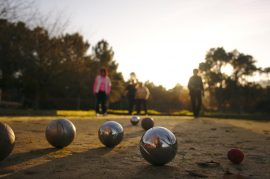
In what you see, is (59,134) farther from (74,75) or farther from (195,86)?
(74,75)

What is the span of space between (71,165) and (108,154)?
0.95 metres

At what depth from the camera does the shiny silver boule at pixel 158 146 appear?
3.70m

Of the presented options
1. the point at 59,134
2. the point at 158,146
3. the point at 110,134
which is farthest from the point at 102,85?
the point at 158,146

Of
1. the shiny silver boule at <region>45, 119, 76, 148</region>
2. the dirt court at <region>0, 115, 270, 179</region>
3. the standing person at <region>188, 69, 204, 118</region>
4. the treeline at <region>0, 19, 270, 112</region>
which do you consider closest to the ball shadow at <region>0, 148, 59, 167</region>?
the dirt court at <region>0, 115, 270, 179</region>

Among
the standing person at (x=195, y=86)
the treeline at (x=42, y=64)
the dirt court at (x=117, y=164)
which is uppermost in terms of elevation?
the treeline at (x=42, y=64)

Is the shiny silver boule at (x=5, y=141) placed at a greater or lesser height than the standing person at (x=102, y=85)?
lesser

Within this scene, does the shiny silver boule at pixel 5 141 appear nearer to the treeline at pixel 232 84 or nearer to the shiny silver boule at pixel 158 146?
the shiny silver boule at pixel 158 146

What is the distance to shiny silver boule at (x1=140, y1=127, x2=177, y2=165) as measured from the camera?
3699mm

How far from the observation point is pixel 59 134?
4930mm

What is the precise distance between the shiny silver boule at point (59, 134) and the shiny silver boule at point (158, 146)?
1619 mm

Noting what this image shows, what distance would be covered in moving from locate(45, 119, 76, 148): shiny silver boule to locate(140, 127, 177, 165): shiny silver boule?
162cm

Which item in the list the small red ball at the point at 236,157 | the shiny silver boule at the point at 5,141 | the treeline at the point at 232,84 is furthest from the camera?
the treeline at the point at 232,84

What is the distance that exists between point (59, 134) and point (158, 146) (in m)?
1.89

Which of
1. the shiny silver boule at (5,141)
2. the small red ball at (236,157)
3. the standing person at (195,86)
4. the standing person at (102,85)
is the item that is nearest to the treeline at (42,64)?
the standing person at (102,85)
